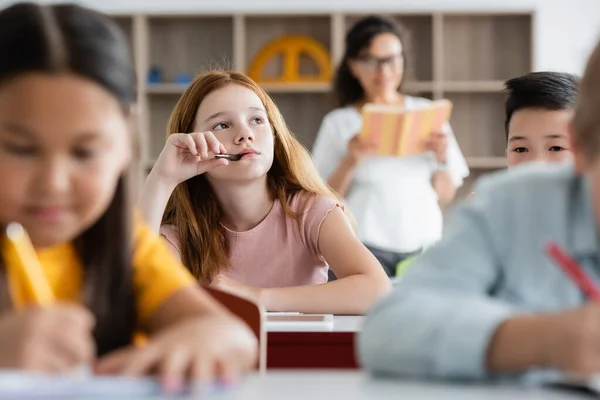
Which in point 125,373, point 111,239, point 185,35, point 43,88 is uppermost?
point 185,35

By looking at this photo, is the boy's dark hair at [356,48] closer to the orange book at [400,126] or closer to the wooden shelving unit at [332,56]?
the orange book at [400,126]

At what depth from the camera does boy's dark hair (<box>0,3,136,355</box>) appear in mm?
959

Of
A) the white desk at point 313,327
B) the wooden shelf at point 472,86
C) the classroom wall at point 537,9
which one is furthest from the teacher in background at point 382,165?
the classroom wall at point 537,9

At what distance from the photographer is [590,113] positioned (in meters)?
0.95

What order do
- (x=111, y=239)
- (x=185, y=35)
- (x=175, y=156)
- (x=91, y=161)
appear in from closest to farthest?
(x=91, y=161) → (x=111, y=239) → (x=175, y=156) → (x=185, y=35)

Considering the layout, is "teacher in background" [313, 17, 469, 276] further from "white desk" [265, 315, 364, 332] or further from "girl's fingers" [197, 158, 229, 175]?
"white desk" [265, 315, 364, 332]

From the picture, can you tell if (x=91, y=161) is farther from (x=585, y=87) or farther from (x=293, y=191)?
(x=293, y=191)

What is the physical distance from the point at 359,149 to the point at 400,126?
9.2 inches

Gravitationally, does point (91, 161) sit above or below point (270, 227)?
above

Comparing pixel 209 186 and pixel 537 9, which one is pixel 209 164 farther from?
pixel 537 9

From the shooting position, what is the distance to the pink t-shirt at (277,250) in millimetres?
2318

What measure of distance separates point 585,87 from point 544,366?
29 centimetres

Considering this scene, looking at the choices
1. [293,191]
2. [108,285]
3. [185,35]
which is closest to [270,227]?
[293,191]

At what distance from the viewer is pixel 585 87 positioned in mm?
966
